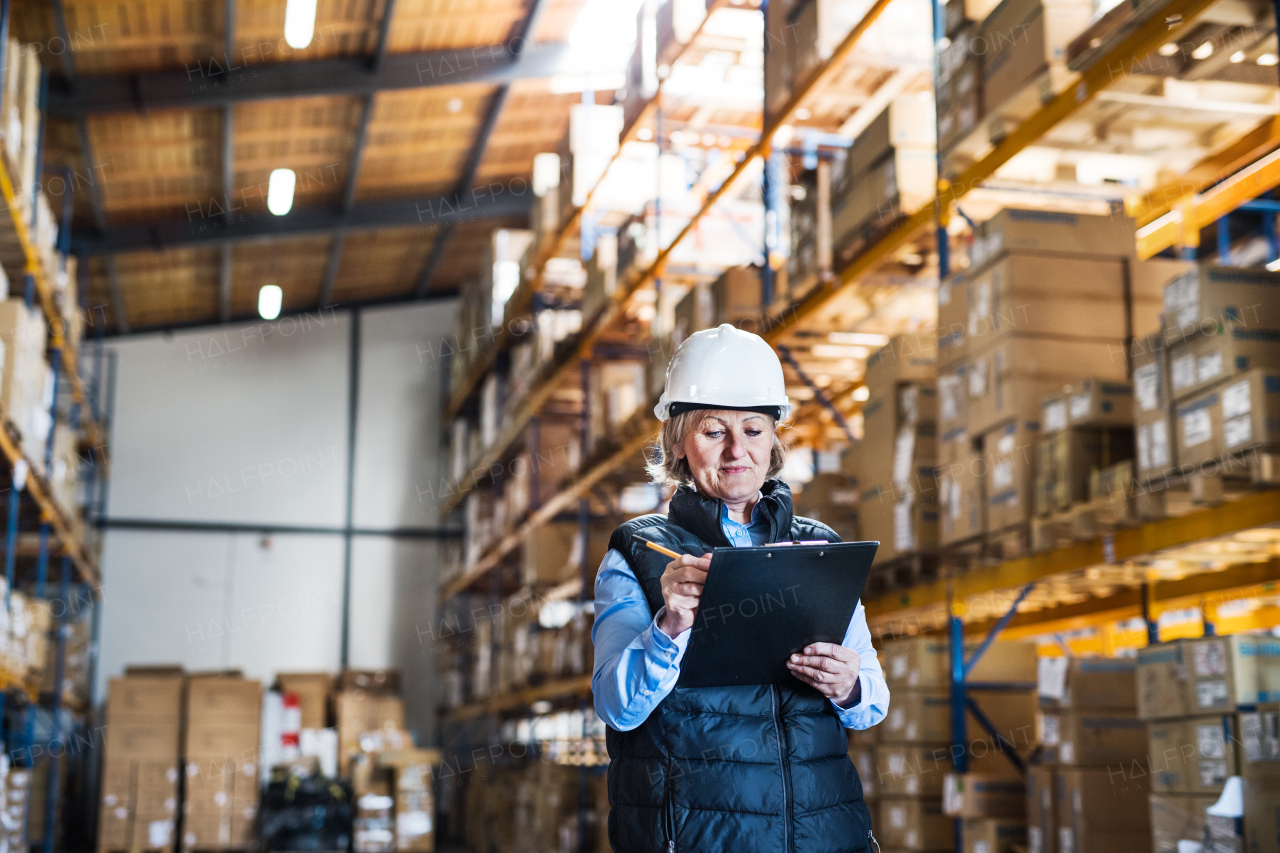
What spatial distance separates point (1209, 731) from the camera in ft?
12.4

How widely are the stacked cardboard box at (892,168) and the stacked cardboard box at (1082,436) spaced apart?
1.51 meters

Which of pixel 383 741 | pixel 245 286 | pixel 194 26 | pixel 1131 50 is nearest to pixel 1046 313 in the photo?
pixel 1131 50

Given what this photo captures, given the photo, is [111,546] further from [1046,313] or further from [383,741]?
[1046,313]

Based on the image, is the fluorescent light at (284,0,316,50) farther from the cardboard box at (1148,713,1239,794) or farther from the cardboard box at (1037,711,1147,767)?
the cardboard box at (1148,713,1239,794)

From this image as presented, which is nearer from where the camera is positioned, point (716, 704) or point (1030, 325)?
point (716, 704)

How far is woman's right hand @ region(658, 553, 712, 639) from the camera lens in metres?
1.98

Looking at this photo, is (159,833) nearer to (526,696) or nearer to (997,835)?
(526,696)

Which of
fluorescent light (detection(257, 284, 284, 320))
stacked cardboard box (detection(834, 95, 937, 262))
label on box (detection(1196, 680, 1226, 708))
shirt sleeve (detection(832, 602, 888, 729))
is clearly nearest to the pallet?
stacked cardboard box (detection(834, 95, 937, 262))

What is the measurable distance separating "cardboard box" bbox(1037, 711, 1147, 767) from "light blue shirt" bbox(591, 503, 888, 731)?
8.30 feet

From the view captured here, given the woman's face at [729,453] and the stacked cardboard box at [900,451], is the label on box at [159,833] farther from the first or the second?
the woman's face at [729,453]

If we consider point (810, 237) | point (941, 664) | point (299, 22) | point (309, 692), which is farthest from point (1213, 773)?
point (309, 692)

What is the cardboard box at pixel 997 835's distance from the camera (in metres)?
4.91

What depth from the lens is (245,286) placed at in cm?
1576

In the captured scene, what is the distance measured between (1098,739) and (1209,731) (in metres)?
0.78
